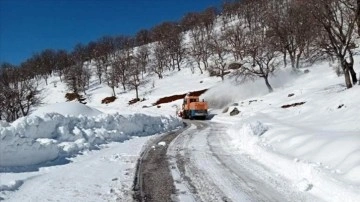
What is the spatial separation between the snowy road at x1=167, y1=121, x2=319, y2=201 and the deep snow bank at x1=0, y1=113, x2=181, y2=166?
384 cm

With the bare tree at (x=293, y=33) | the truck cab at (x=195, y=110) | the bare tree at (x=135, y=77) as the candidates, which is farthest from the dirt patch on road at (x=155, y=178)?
the bare tree at (x=135, y=77)

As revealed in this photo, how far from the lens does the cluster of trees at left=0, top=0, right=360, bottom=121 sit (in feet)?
113

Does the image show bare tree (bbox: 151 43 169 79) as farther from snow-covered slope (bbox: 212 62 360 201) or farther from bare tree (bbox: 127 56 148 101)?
snow-covered slope (bbox: 212 62 360 201)

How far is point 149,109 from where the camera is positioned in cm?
6131

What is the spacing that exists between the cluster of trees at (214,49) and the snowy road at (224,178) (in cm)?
2152

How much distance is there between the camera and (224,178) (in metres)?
10.3

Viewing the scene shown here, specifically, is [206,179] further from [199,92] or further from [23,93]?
[23,93]

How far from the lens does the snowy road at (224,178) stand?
28.0 feet

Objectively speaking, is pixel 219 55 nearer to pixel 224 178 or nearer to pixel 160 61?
pixel 160 61

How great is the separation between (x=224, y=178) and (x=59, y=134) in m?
8.41

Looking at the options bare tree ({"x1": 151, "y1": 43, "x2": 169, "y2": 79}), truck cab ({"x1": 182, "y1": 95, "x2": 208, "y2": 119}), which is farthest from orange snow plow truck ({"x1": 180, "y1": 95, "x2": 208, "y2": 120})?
bare tree ({"x1": 151, "y1": 43, "x2": 169, "y2": 79})

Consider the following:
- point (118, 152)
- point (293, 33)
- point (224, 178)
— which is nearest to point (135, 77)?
point (293, 33)

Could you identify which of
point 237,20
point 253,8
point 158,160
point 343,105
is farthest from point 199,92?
point 237,20

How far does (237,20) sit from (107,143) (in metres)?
112
